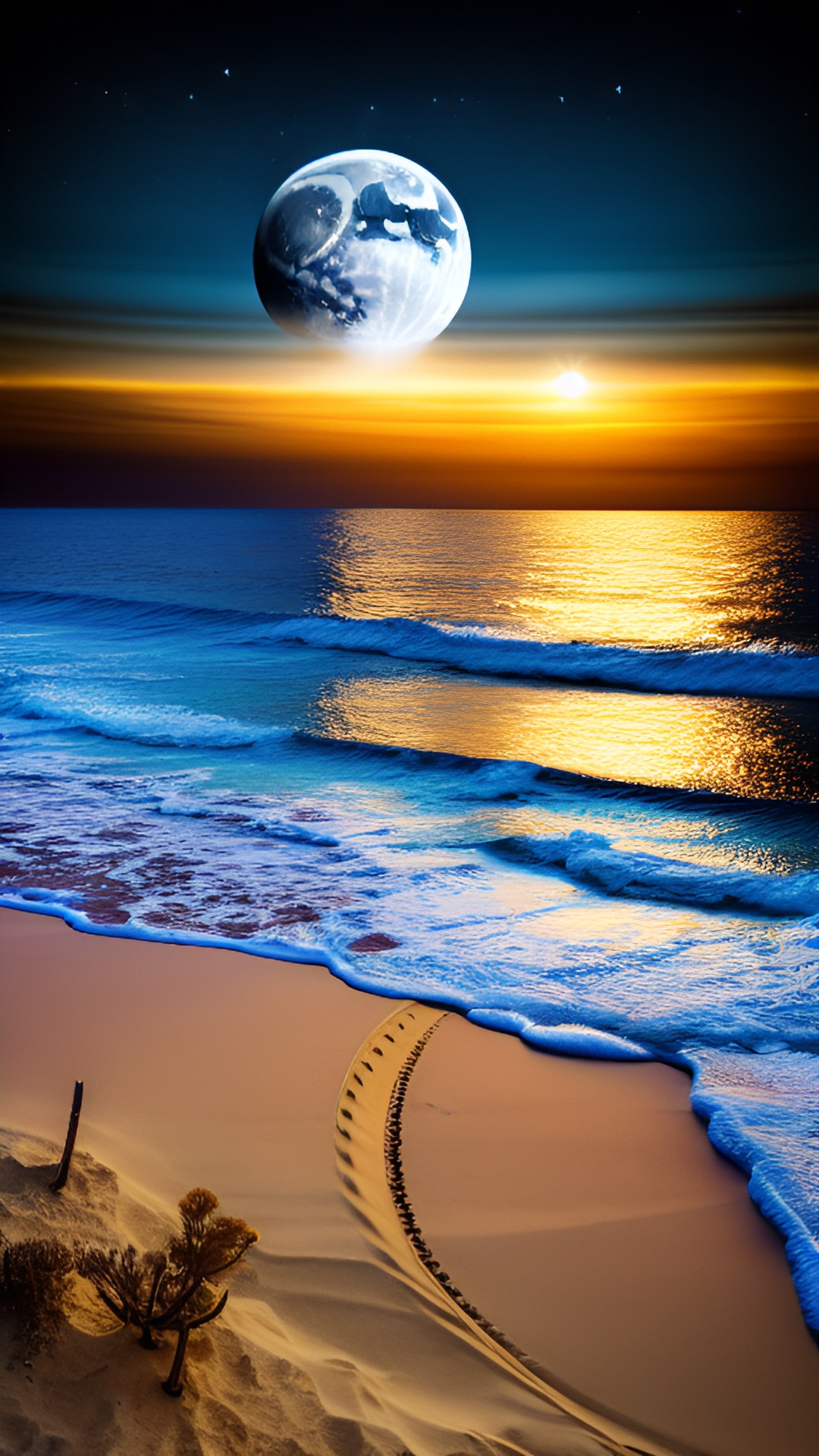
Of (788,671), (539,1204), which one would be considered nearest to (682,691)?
(788,671)

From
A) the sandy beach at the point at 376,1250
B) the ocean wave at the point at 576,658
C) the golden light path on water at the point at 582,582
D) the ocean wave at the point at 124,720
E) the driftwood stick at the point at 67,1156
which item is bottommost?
the sandy beach at the point at 376,1250

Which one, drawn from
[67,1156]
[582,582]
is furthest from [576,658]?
[67,1156]

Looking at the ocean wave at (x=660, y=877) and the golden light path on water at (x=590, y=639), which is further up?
the golden light path on water at (x=590, y=639)

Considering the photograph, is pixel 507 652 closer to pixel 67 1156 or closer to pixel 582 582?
pixel 582 582

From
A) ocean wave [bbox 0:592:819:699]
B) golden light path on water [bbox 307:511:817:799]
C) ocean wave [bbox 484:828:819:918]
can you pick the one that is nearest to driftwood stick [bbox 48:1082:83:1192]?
ocean wave [bbox 484:828:819:918]

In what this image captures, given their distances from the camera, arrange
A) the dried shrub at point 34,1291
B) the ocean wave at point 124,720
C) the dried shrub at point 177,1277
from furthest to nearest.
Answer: the ocean wave at point 124,720, the dried shrub at point 177,1277, the dried shrub at point 34,1291

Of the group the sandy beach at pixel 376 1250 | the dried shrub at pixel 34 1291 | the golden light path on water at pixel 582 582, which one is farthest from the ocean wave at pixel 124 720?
the golden light path on water at pixel 582 582

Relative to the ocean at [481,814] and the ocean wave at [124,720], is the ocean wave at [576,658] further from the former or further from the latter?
the ocean wave at [124,720]
